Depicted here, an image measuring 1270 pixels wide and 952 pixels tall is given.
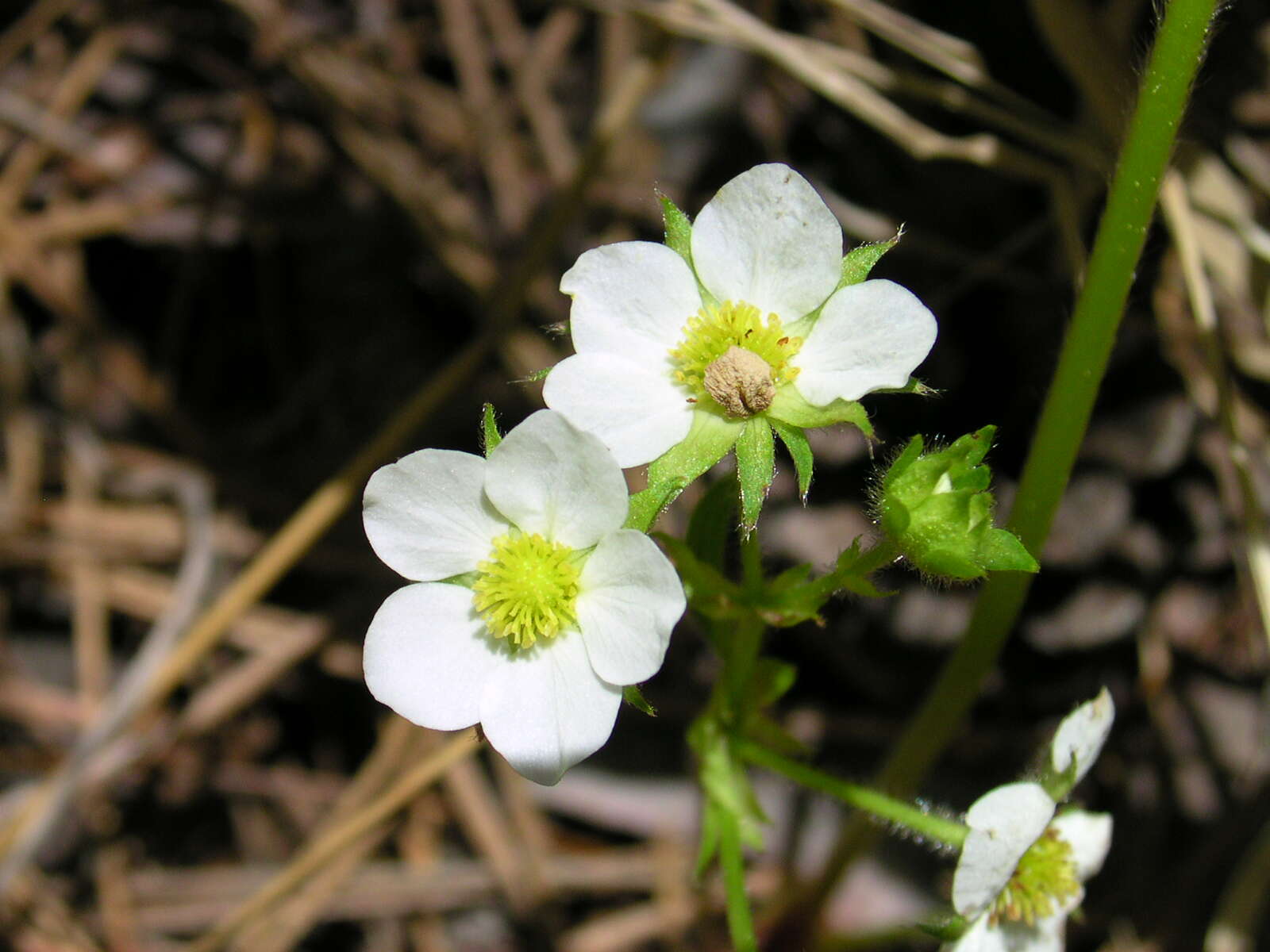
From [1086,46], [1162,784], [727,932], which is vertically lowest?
[727,932]

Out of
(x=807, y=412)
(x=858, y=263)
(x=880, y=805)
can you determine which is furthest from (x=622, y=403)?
(x=880, y=805)

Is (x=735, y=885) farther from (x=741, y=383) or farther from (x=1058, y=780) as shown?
(x=741, y=383)

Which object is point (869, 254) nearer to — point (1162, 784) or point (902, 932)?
point (902, 932)

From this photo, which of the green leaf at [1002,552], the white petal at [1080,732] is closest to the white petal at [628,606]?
the green leaf at [1002,552]

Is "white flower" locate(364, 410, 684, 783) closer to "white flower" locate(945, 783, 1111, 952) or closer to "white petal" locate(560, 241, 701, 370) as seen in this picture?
"white petal" locate(560, 241, 701, 370)

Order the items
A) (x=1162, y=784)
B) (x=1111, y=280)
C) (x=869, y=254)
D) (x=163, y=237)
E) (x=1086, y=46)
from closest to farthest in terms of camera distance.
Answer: (x=869, y=254) < (x=1111, y=280) < (x=1086, y=46) < (x=1162, y=784) < (x=163, y=237)

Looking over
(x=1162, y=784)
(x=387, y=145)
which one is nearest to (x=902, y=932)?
(x=1162, y=784)
